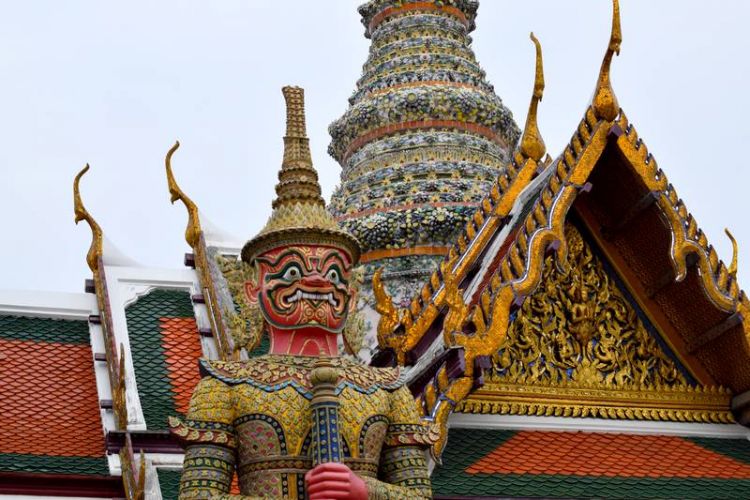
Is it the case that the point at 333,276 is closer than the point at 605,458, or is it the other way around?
the point at 333,276

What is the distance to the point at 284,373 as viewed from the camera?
4.94 metres

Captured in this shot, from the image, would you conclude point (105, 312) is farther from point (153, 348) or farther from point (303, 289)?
point (303, 289)

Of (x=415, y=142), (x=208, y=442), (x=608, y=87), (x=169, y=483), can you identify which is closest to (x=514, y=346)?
(x=608, y=87)

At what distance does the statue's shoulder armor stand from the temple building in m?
0.17

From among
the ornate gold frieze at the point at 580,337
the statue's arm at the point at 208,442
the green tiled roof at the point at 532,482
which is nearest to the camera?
the statue's arm at the point at 208,442

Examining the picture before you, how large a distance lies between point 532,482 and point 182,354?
2.31 m

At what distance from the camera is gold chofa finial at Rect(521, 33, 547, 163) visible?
23.1 ft

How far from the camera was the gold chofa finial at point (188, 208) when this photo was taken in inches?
333

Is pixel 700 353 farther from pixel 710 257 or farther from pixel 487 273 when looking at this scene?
pixel 487 273

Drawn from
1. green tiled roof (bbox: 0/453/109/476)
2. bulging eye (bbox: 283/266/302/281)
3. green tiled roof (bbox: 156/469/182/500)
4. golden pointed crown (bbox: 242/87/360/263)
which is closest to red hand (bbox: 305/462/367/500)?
bulging eye (bbox: 283/266/302/281)

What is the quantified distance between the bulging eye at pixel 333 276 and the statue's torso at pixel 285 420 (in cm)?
29

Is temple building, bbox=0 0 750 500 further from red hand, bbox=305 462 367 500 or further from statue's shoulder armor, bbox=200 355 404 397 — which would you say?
red hand, bbox=305 462 367 500

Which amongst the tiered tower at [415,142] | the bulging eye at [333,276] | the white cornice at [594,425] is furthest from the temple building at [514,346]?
the tiered tower at [415,142]

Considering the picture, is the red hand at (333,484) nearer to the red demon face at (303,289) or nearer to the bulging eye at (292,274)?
the red demon face at (303,289)
